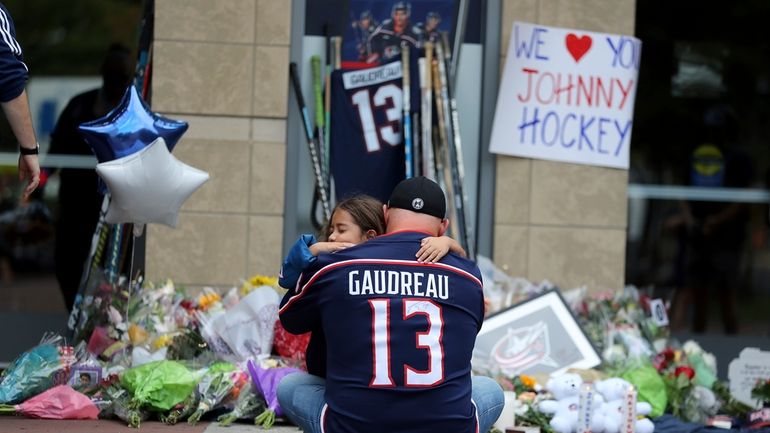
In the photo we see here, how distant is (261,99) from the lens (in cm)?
714

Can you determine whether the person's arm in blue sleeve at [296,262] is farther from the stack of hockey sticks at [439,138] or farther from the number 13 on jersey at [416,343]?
the stack of hockey sticks at [439,138]

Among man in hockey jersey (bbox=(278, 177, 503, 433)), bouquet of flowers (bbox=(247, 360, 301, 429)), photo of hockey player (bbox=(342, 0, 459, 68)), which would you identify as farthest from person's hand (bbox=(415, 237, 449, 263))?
photo of hockey player (bbox=(342, 0, 459, 68))

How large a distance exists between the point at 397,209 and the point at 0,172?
17.0 ft

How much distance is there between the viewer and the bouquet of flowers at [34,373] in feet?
18.7

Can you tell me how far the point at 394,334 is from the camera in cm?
387

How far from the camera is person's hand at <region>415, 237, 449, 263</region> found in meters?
3.95

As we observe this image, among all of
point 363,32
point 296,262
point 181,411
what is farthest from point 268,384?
point 363,32

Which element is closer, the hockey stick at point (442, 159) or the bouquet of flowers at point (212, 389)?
the bouquet of flowers at point (212, 389)

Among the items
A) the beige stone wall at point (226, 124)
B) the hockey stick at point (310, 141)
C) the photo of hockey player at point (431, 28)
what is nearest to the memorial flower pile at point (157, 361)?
the beige stone wall at point (226, 124)

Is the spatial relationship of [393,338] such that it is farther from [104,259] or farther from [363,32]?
[363,32]

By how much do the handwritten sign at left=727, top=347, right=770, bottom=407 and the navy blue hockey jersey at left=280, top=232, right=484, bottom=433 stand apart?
3.14m

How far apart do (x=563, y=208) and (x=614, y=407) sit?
6.00 feet

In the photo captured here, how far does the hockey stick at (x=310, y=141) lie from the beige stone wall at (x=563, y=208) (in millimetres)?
1002

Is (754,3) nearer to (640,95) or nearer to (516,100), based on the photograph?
(640,95)
